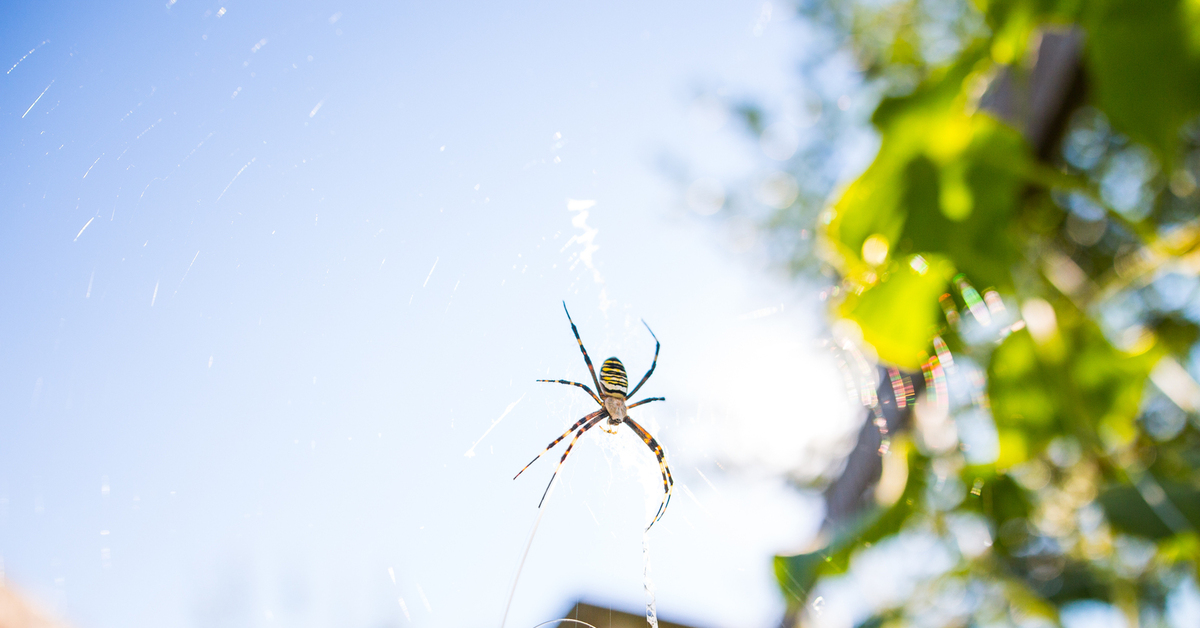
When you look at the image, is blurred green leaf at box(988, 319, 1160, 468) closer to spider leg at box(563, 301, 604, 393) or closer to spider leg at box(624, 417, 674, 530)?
spider leg at box(563, 301, 604, 393)

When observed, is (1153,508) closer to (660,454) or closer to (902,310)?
(902,310)

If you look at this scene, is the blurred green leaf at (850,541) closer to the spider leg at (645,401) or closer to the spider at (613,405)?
the spider at (613,405)

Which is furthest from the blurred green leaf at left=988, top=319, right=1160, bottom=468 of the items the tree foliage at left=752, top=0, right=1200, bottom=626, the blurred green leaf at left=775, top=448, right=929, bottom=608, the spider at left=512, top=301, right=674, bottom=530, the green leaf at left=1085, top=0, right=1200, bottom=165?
the spider at left=512, top=301, right=674, bottom=530

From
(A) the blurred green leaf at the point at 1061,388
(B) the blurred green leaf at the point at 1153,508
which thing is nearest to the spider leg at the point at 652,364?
(A) the blurred green leaf at the point at 1061,388

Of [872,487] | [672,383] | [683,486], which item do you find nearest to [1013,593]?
[872,487]

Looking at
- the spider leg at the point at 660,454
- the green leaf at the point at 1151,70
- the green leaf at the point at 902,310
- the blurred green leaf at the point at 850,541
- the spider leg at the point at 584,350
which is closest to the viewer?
the green leaf at the point at 1151,70

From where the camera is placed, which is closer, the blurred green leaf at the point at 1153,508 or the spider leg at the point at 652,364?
the blurred green leaf at the point at 1153,508

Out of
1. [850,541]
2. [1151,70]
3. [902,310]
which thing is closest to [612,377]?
[850,541]
